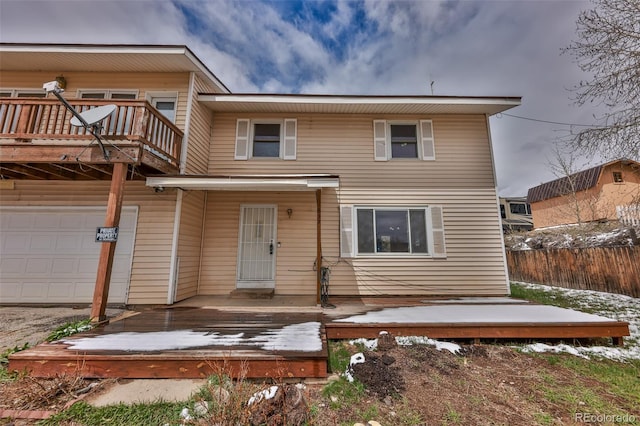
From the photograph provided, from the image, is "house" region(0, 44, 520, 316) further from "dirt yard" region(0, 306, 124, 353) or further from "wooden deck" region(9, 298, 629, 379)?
"wooden deck" region(9, 298, 629, 379)

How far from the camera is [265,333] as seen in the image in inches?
134

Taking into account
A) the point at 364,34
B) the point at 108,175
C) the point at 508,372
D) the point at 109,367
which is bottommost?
the point at 508,372

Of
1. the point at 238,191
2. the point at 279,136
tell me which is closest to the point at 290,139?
the point at 279,136

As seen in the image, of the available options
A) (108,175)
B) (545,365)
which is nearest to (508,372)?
(545,365)

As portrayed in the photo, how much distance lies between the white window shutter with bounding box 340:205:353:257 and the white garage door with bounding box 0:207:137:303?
4.94 meters

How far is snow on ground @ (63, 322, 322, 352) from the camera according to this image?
289 centimetres

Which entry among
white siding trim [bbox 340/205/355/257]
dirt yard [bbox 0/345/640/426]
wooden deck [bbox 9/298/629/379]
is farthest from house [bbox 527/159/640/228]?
dirt yard [bbox 0/345/640/426]

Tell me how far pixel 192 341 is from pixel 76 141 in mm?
4967

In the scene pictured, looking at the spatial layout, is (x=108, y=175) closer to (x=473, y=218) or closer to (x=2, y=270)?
(x=2, y=270)

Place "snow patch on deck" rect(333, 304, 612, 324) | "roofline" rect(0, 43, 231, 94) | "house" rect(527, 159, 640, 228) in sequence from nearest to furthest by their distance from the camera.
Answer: "snow patch on deck" rect(333, 304, 612, 324) → "roofline" rect(0, 43, 231, 94) → "house" rect(527, 159, 640, 228)

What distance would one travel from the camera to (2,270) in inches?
214

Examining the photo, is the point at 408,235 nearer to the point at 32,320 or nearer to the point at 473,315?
the point at 473,315

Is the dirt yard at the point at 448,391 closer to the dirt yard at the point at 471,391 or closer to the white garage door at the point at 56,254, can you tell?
the dirt yard at the point at 471,391

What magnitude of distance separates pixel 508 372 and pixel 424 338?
1.01 meters
